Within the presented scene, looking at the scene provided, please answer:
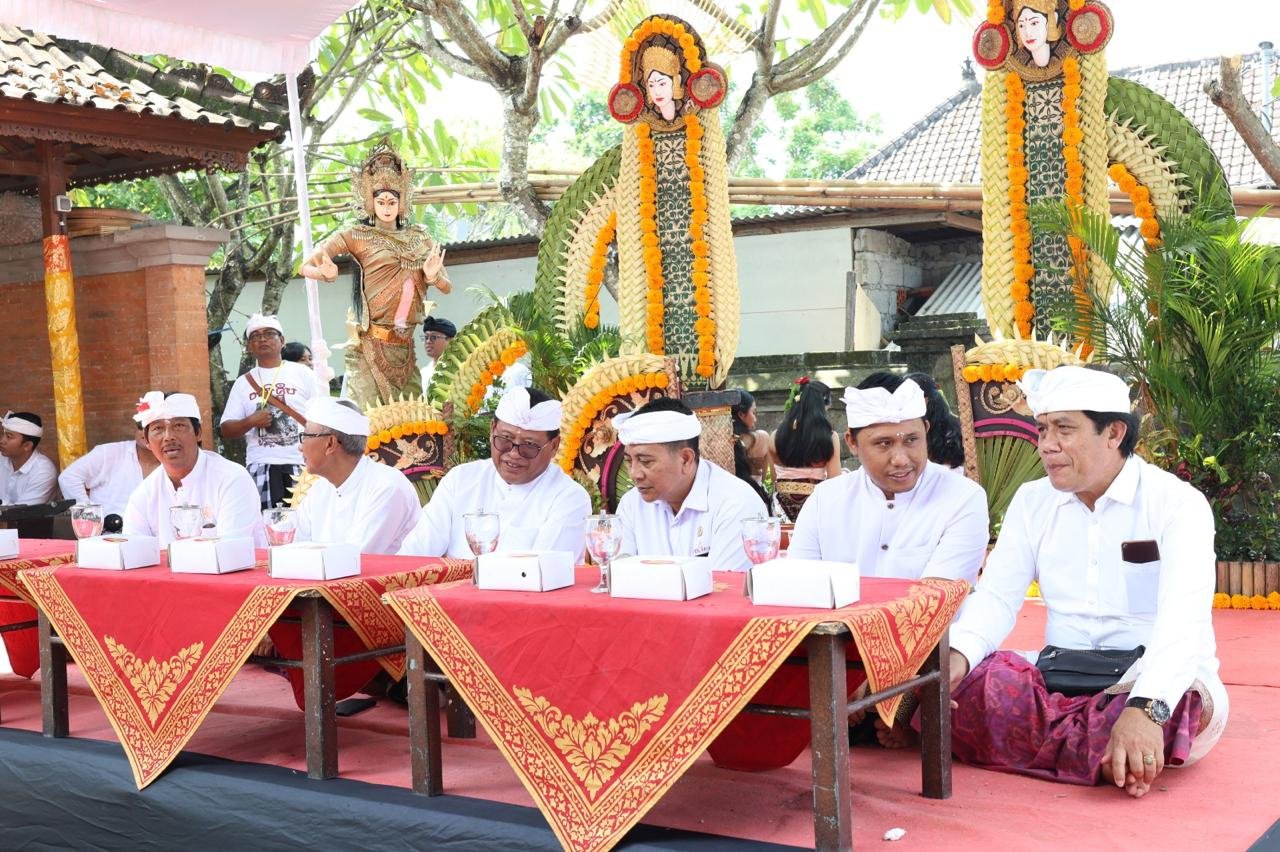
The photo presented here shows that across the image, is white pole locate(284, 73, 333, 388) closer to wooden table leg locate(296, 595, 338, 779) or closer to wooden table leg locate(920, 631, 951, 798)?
wooden table leg locate(296, 595, 338, 779)

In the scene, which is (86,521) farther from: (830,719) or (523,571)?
(830,719)

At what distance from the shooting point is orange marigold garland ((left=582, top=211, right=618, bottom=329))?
7.40 meters

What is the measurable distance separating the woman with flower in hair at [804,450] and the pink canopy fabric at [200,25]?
2.73 m

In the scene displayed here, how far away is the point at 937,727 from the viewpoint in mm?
3143

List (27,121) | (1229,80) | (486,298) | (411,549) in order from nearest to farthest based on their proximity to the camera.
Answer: (411,549) → (1229,80) → (27,121) → (486,298)

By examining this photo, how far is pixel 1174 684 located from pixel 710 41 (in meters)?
6.60

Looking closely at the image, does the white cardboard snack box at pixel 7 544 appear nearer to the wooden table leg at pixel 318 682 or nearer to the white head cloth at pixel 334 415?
the white head cloth at pixel 334 415

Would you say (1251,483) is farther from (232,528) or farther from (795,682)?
(232,528)

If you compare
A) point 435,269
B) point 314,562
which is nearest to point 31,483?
point 435,269

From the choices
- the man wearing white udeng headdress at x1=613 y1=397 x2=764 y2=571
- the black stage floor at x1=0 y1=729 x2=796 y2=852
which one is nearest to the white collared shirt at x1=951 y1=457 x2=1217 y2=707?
the man wearing white udeng headdress at x1=613 y1=397 x2=764 y2=571

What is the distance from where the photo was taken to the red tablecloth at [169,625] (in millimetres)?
3543

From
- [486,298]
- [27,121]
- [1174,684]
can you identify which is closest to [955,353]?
[1174,684]

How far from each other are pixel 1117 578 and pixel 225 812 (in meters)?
2.54

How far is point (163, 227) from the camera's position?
8.88 metres
